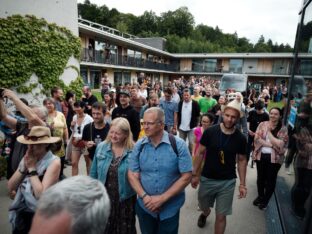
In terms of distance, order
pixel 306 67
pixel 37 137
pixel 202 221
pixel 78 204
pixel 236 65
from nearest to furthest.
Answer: pixel 78 204
pixel 37 137
pixel 306 67
pixel 202 221
pixel 236 65

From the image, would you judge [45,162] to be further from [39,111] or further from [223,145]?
[223,145]

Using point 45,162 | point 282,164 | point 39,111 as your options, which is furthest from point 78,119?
point 282,164

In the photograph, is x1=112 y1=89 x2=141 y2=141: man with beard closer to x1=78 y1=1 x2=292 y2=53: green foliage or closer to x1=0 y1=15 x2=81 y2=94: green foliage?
x1=0 y1=15 x2=81 y2=94: green foliage

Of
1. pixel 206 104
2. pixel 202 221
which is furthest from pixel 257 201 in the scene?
pixel 206 104

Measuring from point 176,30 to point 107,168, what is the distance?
77.1 meters

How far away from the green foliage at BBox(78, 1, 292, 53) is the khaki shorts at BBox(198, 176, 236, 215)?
2109 inches

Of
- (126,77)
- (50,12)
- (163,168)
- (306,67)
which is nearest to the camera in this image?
(163,168)

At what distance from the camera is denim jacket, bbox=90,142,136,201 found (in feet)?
8.59

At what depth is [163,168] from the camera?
7.91ft

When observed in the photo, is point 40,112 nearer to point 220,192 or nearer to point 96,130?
point 96,130

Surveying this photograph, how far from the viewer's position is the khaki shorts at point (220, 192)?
298 centimetres

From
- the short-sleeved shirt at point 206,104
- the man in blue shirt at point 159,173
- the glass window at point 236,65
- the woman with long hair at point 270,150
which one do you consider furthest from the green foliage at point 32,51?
the glass window at point 236,65

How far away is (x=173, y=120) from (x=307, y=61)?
3702mm

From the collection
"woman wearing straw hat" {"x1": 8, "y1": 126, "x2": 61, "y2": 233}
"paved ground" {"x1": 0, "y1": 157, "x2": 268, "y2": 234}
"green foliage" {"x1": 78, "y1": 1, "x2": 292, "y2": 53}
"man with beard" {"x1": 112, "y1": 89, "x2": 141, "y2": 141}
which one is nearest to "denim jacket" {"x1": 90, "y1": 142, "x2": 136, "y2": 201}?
"woman wearing straw hat" {"x1": 8, "y1": 126, "x2": 61, "y2": 233}
